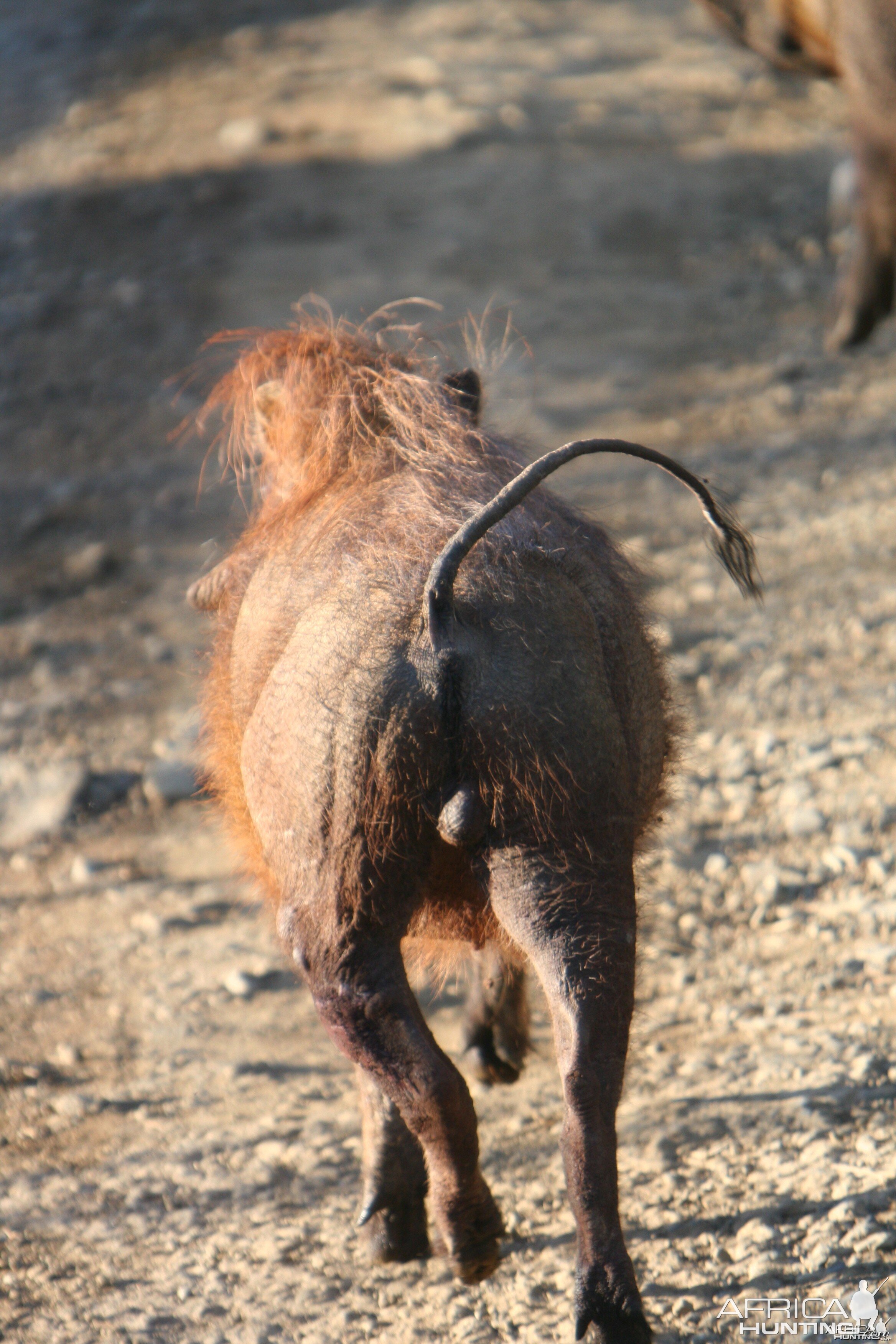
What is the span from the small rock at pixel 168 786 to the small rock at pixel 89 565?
55.0 inches

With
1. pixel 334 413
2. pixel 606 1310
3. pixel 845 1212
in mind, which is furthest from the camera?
pixel 334 413

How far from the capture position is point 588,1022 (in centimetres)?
178

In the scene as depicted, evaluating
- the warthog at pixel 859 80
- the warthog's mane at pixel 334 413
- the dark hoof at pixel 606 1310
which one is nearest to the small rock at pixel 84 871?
the warthog's mane at pixel 334 413

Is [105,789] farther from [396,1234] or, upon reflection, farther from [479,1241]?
[479,1241]

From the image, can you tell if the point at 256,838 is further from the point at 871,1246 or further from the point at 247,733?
the point at 871,1246

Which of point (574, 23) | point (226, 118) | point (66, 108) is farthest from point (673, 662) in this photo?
point (574, 23)

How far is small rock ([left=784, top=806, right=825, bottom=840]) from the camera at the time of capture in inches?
130

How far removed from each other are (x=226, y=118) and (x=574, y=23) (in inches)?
136

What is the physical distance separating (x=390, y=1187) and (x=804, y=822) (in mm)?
1561

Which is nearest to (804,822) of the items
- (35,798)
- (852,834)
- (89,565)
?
(852,834)

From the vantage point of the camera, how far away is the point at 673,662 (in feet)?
13.6

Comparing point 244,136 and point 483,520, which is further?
point 244,136

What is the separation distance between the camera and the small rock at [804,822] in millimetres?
3291

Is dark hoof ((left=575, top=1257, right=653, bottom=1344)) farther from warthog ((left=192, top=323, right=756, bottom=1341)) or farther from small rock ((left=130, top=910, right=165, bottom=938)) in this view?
small rock ((left=130, top=910, right=165, bottom=938))
